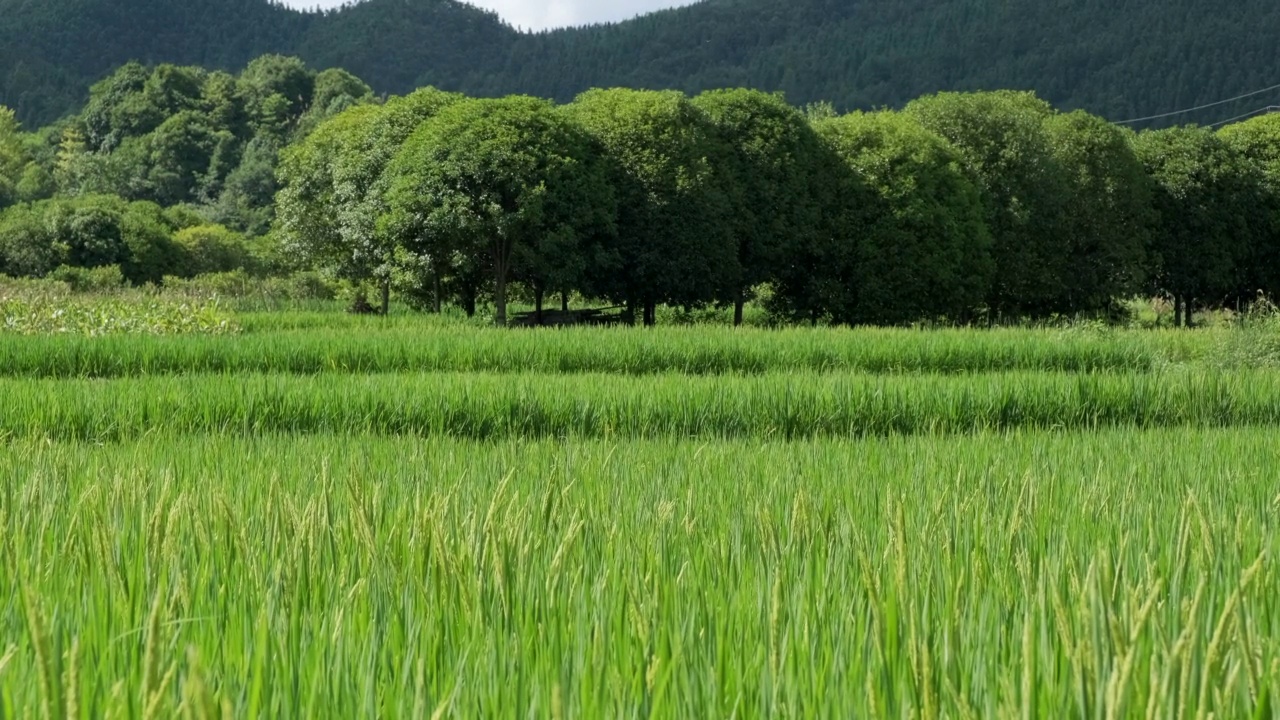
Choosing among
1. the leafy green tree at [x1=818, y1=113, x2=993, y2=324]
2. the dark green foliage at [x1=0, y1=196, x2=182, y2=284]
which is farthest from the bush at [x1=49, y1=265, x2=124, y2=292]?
the leafy green tree at [x1=818, y1=113, x2=993, y2=324]

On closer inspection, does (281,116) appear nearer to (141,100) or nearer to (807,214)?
(141,100)

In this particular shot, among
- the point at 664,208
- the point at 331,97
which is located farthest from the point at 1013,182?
the point at 331,97

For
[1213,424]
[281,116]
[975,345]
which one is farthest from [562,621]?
[281,116]

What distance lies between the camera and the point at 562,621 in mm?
1851

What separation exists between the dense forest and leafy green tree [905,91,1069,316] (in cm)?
10324

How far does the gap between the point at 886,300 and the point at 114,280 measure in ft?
94.8

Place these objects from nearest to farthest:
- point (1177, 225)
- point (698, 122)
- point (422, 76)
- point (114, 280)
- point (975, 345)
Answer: point (975, 345)
point (698, 122)
point (114, 280)
point (1177, 225)
point (422, 76)

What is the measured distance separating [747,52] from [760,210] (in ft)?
568

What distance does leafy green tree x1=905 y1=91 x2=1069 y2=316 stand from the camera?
38250mm

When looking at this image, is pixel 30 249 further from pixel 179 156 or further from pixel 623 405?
Answer: pixel 179 156

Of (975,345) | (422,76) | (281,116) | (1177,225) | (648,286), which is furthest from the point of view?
(422,76)

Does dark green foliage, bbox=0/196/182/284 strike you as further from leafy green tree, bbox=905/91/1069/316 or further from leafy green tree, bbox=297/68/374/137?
leafy green tree, bbox=297/68/374/137

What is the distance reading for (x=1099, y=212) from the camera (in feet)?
132

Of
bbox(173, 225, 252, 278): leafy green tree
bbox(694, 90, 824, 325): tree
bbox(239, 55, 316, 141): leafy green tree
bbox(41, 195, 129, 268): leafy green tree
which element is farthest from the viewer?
bbox(239, 55, 316, 141): leafy green tree
